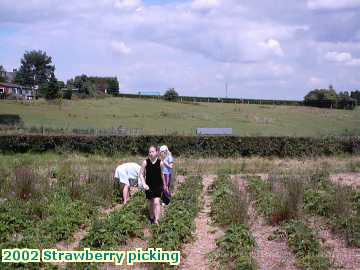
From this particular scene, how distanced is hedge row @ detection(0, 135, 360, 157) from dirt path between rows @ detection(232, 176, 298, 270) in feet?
51.7

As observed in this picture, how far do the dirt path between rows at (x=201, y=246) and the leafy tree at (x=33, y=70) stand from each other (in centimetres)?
9689

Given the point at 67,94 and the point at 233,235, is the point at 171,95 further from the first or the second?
the point at 233,235

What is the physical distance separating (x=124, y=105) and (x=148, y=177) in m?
48.0

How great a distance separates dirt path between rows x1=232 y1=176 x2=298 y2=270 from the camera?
8602 mm

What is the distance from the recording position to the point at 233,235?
31.5ft

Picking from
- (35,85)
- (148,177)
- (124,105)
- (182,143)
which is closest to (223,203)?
(148,177)

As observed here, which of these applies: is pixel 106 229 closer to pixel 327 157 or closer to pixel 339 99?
pixel 327 157

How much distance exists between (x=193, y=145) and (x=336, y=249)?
18.1m

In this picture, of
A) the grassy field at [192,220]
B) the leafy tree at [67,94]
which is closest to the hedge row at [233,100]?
the leafy tree at [67,94]

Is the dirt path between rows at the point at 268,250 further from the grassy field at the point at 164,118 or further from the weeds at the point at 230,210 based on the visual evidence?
the grassy field at the point at 164,118

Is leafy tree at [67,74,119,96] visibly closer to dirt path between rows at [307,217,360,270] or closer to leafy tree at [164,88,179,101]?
leafy tree at [164,88,179,101]

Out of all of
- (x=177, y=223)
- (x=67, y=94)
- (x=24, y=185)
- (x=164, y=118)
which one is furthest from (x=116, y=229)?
(x=67, y=94)

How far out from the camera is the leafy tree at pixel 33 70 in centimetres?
10469

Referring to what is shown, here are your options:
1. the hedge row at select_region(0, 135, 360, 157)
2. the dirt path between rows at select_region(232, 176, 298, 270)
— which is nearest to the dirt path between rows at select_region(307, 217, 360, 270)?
the dirt path between rows at select_region(232, 176, 298, 270)
